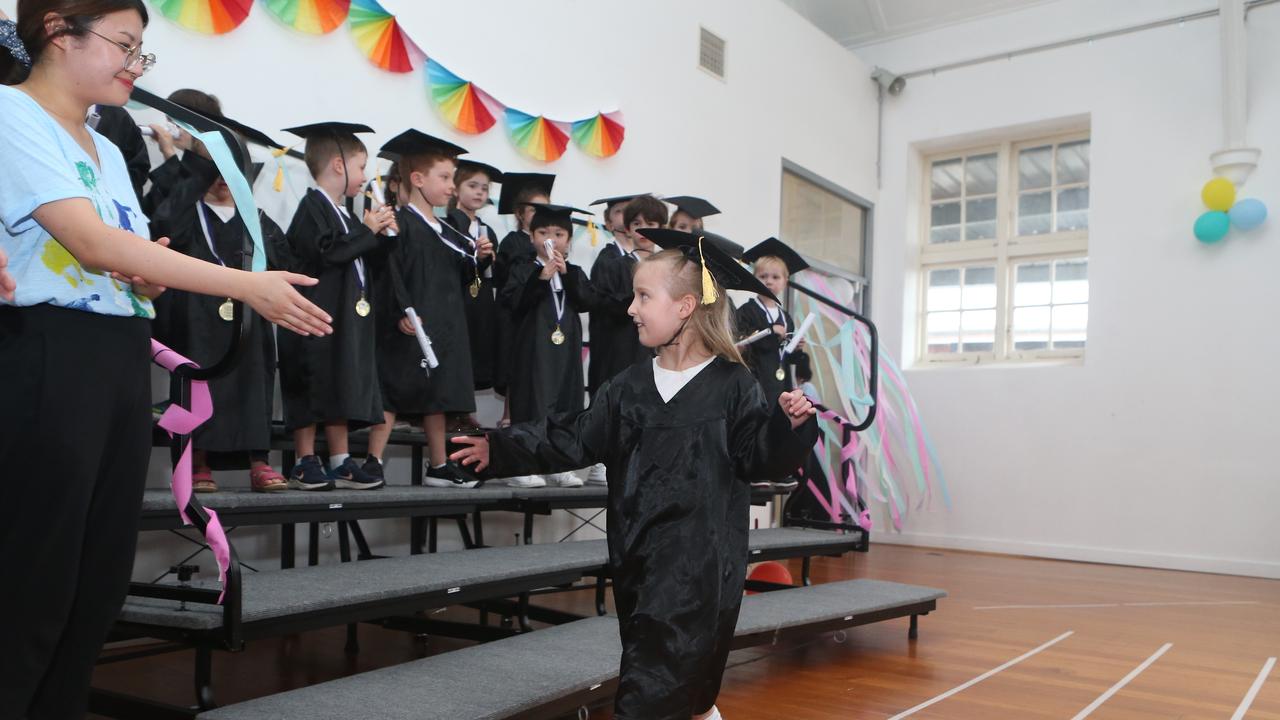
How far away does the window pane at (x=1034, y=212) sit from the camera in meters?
8.02

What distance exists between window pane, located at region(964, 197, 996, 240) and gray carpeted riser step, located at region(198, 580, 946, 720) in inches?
229

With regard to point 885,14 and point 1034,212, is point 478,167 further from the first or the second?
point 1034,212

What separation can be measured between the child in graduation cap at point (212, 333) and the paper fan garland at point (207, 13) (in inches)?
26.9

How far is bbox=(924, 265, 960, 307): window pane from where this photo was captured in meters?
8.39

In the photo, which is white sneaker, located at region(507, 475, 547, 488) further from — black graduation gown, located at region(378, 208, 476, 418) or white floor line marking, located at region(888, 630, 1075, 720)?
white floor line marking, located at region(888, 630, 1075, 720)

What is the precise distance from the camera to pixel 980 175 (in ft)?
27.5

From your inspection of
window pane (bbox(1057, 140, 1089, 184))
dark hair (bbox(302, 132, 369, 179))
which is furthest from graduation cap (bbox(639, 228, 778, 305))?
window pane (bbox(1057, 140, 1089, 184))

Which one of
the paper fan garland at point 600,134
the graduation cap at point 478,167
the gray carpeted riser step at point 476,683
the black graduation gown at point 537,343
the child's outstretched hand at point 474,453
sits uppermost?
the paper fan garland at point 600,134

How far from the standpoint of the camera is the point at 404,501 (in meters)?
3.24

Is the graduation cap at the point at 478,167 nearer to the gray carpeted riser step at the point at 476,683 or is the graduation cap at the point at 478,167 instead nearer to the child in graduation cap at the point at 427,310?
the child in graduation cap at the point at 427,310

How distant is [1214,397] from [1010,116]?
256 centimetres

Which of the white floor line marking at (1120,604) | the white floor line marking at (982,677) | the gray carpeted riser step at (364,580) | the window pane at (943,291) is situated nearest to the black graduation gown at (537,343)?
the gray carpeted riser step at (364,580)

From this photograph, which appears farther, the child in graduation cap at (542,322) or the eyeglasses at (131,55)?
the child in graduation cap at (542,322)

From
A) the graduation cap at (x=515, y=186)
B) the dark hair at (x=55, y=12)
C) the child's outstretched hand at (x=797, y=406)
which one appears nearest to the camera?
the dark hair at (x=55, y=12)
